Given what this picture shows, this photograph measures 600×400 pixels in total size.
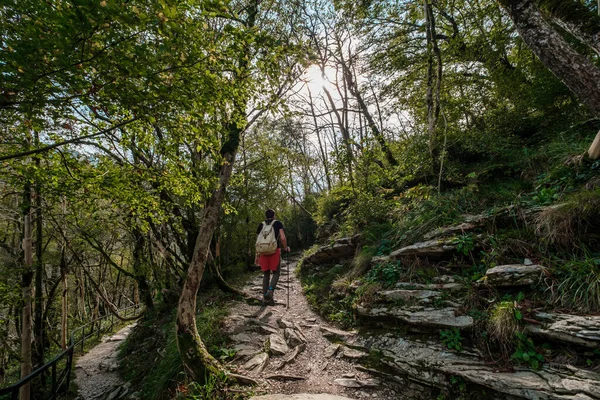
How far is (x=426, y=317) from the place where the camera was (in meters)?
3.51

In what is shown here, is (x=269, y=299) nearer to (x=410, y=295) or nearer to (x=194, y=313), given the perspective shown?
(x=194, y=313)

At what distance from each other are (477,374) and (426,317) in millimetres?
920

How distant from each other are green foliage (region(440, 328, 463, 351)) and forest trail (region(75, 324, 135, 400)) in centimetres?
548

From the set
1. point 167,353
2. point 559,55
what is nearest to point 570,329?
point 559,55

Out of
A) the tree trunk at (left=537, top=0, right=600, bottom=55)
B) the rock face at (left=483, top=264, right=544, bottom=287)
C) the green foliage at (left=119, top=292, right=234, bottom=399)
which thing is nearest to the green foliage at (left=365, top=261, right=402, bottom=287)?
the rock face at (left=483, top=264, right=544, bottom=287)

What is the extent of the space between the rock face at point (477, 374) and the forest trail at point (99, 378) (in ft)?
16.0

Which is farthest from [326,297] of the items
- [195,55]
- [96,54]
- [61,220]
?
[61,220]

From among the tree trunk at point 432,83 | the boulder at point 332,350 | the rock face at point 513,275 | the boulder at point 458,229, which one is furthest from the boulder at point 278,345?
the tree trunk at point 432,83

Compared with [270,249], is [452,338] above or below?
below

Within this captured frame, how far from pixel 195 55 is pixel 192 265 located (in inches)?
125

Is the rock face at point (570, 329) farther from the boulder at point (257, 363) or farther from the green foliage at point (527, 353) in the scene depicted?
the boulder at point (257, 363)

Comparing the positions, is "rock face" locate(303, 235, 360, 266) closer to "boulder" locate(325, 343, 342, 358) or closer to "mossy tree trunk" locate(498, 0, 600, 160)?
"boulder" locate(325, 343, 342, 358)

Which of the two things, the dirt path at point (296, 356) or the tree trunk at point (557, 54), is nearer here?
the dirt path at point (296, 356)

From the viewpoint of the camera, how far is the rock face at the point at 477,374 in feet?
7.14
